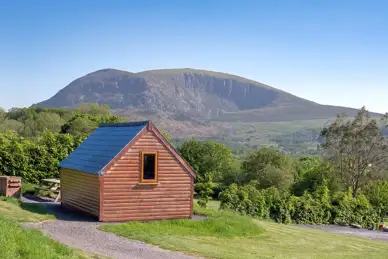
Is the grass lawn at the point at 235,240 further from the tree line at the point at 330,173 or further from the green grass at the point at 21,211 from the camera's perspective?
the tree line at the point at 330,173

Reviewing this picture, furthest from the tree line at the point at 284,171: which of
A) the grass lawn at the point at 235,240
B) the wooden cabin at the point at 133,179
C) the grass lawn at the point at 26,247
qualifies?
the grass lawn at the point at 26,247

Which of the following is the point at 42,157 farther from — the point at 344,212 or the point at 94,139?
the point at 344,212

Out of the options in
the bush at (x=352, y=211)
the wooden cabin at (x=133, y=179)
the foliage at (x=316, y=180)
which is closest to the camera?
the wooden cabin at (x=133, y=179)

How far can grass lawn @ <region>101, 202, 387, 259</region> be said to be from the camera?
1764 centimetres

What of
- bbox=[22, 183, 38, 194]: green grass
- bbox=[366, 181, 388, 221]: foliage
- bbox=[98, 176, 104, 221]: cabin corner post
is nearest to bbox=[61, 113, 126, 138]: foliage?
bbox=[22, 183, 38, 194]: green grass

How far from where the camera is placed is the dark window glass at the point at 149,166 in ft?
72.9

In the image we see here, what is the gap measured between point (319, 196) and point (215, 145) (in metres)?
21.3

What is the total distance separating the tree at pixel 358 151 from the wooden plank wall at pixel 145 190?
2767 centimetres

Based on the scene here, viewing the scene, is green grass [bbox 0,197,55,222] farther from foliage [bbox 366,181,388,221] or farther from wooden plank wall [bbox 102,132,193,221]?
foliage [bbox 366,181,388,221]

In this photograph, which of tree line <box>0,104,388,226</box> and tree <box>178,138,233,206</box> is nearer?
tree line <box>0,104,388,226</box>

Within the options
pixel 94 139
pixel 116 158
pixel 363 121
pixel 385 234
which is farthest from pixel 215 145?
pixel 116 158

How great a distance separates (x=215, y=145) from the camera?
55844mm

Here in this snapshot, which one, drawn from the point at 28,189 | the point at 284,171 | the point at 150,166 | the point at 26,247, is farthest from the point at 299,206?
the point at 26,247

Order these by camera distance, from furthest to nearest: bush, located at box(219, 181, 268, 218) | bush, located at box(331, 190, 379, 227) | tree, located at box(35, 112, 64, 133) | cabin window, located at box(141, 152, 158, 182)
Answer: tree, located at box(35, 112, 64, 133) → bush, located at box(331, 190, 379, 227) → bush, located at box(219, 181, 268, 218) → cabin window, located at box(141, 152, 158, 182)
